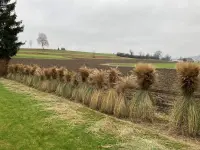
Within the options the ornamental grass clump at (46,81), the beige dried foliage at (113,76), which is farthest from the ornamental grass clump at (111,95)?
the ornamental grass clump at (46,81)

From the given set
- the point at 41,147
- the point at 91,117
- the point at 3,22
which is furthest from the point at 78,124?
the point at 3,22

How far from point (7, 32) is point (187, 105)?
33.8 metres

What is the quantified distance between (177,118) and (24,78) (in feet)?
69.1

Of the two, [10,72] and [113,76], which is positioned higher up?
[113,76]

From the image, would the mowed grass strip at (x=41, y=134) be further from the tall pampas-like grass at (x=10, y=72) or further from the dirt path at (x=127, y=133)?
the tall pampas-like grass at (x=10, y=72)

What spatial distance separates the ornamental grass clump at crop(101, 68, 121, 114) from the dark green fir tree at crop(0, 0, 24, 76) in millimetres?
27457

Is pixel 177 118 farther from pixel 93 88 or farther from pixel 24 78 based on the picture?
pixel 24 78

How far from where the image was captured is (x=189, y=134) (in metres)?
8.69

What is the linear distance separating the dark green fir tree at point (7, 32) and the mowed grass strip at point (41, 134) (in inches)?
1083

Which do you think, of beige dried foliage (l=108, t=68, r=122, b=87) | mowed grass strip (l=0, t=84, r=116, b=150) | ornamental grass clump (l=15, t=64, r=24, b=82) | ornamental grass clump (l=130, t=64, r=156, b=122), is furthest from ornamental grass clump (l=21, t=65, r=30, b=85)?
ornamental grass clump (l=130, t=64, r=156, b=122)

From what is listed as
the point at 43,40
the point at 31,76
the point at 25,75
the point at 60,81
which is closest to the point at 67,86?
the point at 60,81

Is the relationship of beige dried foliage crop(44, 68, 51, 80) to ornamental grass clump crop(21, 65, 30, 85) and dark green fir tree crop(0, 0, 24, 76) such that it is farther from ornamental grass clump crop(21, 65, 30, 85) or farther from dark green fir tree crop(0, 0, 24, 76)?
dark green fir tree crop(0, 0, 24, 76)

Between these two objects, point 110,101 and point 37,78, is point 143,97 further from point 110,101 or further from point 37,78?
point 37,78

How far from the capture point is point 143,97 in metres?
10.9
